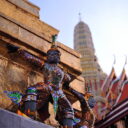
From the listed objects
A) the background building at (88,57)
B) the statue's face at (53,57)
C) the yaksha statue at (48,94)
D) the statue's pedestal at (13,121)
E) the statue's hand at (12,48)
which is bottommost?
the statue's pedestal at (13,121)

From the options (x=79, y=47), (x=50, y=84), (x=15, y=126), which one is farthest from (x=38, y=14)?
(x=79, y=47)

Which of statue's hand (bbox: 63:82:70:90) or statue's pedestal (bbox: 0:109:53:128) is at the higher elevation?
statue's hand (bbox: 63:82:70:90)

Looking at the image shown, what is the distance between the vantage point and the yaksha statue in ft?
11.0

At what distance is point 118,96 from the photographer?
32.7 m

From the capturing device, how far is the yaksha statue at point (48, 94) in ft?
11.0

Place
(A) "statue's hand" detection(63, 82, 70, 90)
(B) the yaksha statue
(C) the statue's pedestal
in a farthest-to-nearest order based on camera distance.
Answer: (A) "statue's hand" detection(63, 82, 70, 90) < (B) the yaksha statue < (C) the statue's pedestal

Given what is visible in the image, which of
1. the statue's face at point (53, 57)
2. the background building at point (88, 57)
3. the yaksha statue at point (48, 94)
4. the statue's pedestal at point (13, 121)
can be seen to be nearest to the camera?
the statue's pedestal at point (13, 121)

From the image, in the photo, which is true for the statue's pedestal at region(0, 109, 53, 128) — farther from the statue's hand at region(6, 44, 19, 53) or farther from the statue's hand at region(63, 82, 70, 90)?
the statue's hand at region(63, 82, 70, 90)

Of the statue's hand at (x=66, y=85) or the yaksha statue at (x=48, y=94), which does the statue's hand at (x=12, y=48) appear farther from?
the statue's hand at (x=66, y=85)

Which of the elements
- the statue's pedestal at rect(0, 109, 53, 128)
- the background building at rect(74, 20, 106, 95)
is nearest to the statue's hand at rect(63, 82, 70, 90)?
the statue's pedestal at rect(0, 109, 53, 128)

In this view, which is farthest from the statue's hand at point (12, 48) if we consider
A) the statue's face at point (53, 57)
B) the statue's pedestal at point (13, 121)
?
the statue's pedestal at point (13, 121)

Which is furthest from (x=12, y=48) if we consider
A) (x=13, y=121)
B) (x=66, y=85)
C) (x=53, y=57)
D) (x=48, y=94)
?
(x=13, y=121)

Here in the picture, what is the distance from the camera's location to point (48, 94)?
364cm

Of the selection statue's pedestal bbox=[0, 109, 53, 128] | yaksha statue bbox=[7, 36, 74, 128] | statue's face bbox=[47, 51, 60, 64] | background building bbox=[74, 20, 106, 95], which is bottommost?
statue's pedestal bbox=[0, 109, 53, 128]
